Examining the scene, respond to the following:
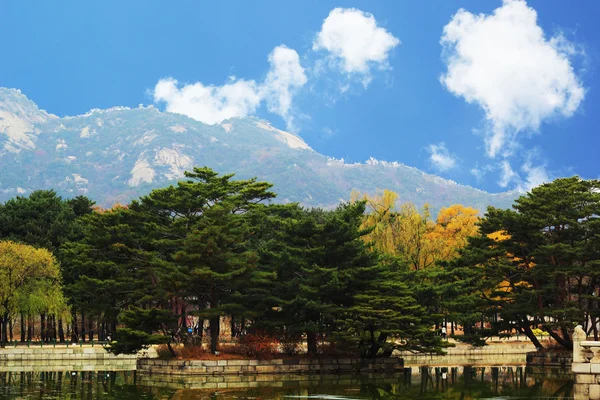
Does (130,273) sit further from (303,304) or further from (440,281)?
(440,281)

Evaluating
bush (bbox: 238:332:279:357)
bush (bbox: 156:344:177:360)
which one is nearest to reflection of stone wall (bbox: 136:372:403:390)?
bush (bbox: 156:344:177:360)

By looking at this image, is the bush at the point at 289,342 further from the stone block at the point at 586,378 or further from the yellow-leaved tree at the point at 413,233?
the yellow-leaved tree at the point at 413,233

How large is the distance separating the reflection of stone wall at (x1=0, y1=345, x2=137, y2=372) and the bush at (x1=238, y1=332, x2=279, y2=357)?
327 inches

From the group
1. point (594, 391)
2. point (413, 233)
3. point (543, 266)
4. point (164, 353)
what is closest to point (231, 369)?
point (164, 353)

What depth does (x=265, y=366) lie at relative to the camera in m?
33.7

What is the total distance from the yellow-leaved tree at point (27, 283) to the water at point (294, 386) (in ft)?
36.8

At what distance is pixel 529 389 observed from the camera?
1063 inches

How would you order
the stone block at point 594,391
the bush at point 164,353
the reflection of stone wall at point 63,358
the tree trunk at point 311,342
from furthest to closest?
1. the reflection of stone wall at point 63,358
2. the tree trunk at point 311,342
3. the bush at point 164,353
4. the stone block at point 594,391

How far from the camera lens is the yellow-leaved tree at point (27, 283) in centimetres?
4366

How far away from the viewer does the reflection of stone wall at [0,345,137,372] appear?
40.1m

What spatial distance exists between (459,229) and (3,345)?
35.4 metres

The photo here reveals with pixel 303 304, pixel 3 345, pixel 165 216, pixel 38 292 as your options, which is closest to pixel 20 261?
pixel 38 292

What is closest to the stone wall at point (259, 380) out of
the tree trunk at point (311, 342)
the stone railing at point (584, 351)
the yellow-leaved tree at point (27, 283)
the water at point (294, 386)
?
the water at point (294, 386)

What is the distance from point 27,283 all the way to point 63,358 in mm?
5245
